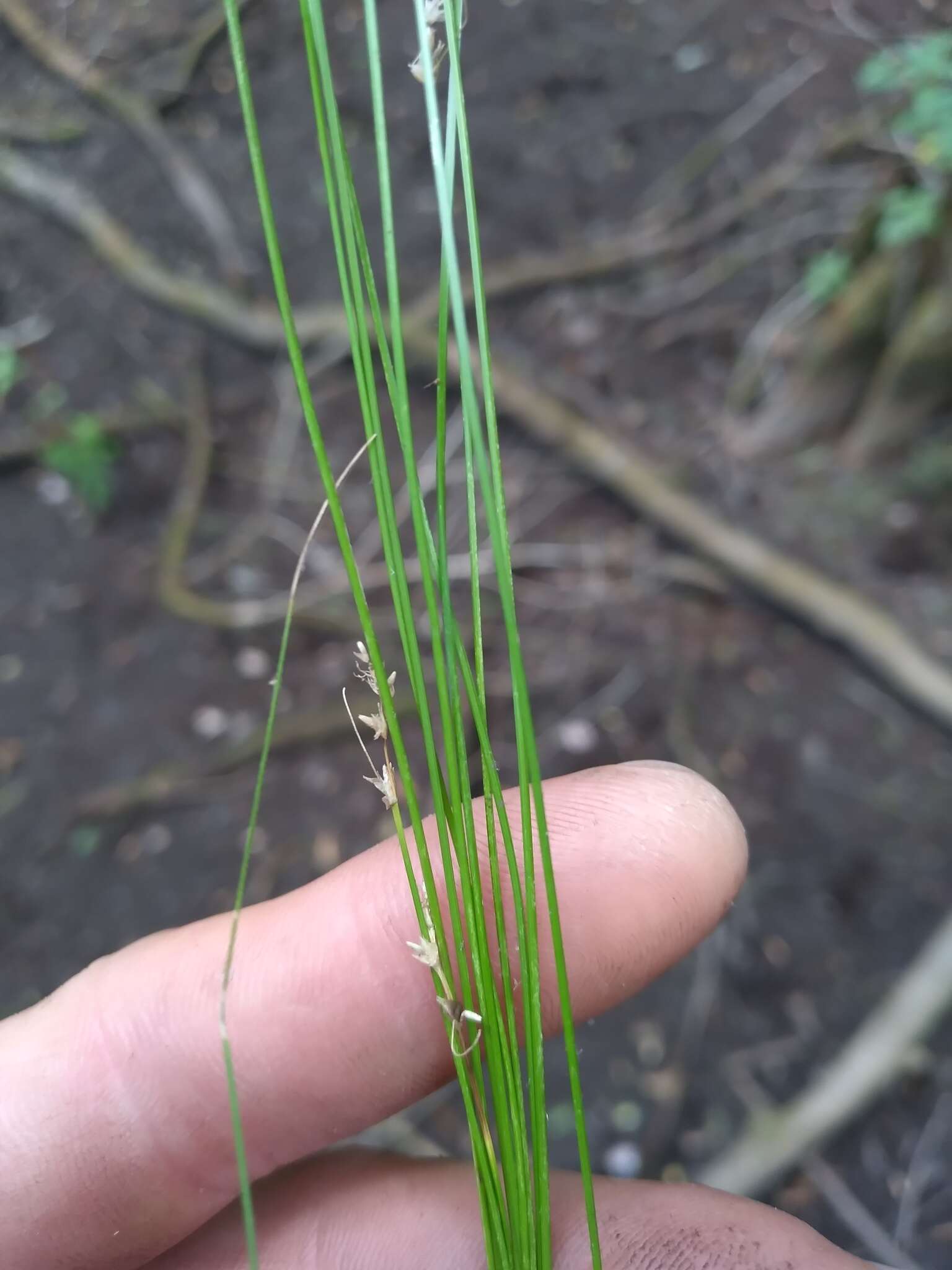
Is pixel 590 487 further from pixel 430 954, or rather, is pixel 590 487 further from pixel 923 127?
pixel 430 954

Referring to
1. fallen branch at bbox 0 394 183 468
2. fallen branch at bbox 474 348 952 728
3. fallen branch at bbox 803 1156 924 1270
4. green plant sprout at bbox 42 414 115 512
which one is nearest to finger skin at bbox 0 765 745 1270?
fallen branch at bbox 803 1156 924 1270

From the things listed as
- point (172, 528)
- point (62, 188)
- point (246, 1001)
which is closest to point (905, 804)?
point (246, 1001)

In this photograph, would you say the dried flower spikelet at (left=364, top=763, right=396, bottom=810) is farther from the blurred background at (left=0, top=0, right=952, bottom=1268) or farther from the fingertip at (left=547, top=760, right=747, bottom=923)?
the blurred background at (left=0, top=0, right=952, bottom=1268)

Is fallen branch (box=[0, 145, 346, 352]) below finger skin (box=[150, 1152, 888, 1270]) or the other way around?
the other way around

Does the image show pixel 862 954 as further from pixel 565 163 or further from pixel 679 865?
pixel 565 163

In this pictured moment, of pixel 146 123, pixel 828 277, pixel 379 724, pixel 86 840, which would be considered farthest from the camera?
pixel 146 123

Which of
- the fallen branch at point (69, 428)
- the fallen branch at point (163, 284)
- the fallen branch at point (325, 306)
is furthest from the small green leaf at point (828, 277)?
the fallen branch at point (69, 428)

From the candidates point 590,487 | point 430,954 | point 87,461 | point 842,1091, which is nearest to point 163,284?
point 87,461
